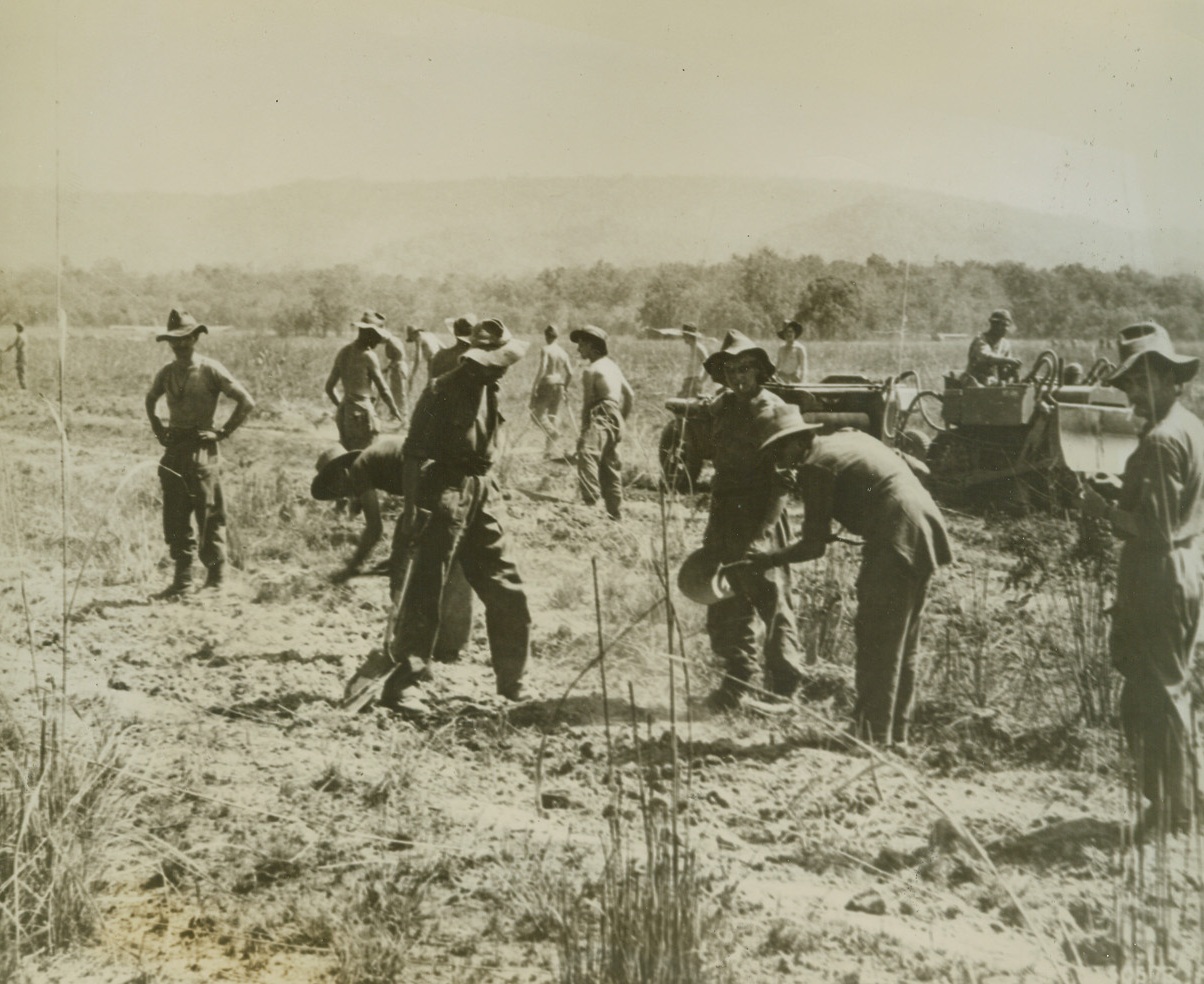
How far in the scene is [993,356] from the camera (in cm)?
675

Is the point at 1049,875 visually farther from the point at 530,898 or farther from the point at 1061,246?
the point at 1061,246

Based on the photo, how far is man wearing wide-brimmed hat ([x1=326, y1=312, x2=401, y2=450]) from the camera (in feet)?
17.4

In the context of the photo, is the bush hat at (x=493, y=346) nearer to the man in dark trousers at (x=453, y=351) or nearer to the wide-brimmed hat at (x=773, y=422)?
the man in dark trousers at (x=453, y=351)

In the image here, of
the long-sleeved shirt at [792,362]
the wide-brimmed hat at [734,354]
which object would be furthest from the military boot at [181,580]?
the long-sleeved shirt at [792,362]

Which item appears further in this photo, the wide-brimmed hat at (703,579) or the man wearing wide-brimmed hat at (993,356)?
the man wearing wide-brimmed hat at (993,356)

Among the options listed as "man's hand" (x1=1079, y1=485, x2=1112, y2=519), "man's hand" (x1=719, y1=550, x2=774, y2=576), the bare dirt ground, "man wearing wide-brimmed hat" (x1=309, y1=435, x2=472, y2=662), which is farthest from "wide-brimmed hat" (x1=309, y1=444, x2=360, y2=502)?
"man's hand" (x1=1079, y1=485, x2=1112, y2=519)

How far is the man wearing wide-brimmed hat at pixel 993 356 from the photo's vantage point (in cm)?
650

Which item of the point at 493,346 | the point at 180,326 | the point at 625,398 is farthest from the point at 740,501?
the point at 180,326

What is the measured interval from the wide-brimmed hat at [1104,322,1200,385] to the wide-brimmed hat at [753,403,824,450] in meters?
1.04

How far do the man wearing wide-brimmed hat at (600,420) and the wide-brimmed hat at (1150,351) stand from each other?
204 centimetres

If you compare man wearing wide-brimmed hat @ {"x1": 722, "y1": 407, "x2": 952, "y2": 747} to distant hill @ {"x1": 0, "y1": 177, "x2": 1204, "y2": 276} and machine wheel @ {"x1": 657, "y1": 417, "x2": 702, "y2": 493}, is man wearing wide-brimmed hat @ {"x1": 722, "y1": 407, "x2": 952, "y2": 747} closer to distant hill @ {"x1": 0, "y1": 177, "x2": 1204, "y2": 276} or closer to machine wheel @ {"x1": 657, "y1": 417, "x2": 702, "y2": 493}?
machine wheel @ {"x1": 657, "y1": 417, "x2": 702, "y2": 493}

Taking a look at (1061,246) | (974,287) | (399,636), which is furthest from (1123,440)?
(399,636)

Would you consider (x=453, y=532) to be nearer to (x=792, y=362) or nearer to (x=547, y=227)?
(x=547, y=227)

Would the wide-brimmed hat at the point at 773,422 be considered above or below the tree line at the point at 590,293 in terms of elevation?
below
